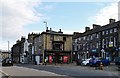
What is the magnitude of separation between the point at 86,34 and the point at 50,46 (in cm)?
1456

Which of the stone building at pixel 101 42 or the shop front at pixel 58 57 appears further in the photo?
the shop front at pixel 58 57

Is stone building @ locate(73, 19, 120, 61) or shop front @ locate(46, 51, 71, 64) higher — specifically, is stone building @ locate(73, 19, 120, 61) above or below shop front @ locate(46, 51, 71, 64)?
above

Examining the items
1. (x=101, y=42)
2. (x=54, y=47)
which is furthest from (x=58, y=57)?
(x=101, y=42)

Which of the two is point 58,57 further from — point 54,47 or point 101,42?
point 101,42

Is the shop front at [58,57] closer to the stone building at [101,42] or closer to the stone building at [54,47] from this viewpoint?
the stone building at [54,47]

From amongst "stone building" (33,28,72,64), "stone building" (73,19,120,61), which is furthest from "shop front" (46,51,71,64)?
"stone building" (73,19,120,61)

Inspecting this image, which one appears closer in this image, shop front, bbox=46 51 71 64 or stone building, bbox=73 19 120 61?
stone building, bbox=73 19 120 61

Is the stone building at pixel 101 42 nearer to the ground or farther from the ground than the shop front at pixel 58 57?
farther from the ground

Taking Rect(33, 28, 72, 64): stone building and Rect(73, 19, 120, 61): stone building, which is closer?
Rect(73, 19, 120, 61): stone building

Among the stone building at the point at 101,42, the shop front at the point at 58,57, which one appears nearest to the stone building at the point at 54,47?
the shop front at the point at 58,57

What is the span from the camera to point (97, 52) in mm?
77750

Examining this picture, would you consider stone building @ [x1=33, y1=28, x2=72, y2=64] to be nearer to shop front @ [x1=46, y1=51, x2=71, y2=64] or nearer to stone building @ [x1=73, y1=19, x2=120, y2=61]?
shop front @ [x1=46, y1=51, x2=71, y2=64]

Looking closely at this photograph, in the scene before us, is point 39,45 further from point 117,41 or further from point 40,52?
point 117,41

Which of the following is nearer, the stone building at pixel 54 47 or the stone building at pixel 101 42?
the stone building at pixel 101 42
